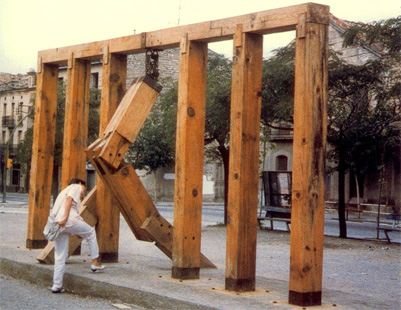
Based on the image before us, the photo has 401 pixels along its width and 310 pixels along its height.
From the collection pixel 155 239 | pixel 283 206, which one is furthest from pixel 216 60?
pixel 155 239

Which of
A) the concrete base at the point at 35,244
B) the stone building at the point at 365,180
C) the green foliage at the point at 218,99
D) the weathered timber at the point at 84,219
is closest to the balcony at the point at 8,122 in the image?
the stone building at the point at 365,180

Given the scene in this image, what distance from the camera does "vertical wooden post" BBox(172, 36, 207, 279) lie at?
860cm

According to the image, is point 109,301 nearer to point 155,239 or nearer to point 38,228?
point 155,239

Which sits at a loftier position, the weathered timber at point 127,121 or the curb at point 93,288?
the weathered timber at point 127,121

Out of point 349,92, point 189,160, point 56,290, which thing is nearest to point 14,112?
point 349,92

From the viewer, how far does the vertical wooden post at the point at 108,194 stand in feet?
Result: 33.3

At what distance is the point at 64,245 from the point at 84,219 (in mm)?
1148

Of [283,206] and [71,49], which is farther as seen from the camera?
[283,206]

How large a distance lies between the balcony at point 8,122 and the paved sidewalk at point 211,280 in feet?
170

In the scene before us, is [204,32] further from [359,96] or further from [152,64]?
[359,96]

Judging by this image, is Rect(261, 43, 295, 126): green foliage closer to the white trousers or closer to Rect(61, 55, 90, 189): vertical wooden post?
Rect(61, 55, 90, 189): vertical wooden post

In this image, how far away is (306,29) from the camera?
705 centimetres

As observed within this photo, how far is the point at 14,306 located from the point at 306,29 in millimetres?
4159

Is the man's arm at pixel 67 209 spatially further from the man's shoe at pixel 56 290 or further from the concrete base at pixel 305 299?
the concrete base at pixel 305 299
